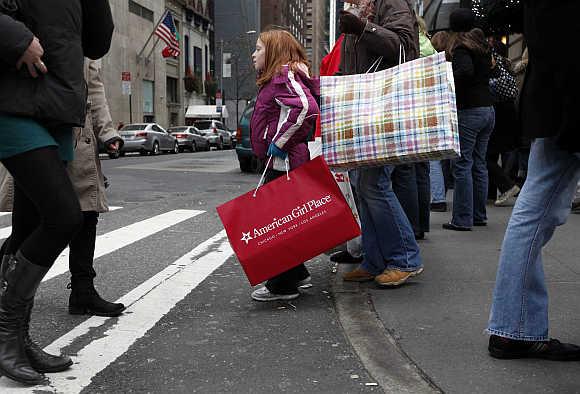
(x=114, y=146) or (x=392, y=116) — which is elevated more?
(x=392, y=116)

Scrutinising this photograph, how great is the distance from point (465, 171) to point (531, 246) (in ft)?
11.8

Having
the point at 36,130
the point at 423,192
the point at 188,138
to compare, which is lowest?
the point at 188,138

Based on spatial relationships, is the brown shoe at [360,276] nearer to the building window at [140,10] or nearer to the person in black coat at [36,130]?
the person in black coat at [36,130]

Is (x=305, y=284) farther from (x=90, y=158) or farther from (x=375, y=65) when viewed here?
(x=90, y=158)

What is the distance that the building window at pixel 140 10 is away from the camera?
46.6 metres

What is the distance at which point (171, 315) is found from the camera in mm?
3758

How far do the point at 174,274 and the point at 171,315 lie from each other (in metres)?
1.12

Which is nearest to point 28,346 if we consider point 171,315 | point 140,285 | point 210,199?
point 171,315

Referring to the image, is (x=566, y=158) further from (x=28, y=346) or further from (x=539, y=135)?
(x=28, y=346)

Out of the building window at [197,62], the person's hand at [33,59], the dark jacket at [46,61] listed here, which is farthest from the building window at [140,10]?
the person's hand at [33,59]

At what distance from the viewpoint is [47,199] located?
103 inches

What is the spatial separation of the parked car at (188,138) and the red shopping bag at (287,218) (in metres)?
33.8

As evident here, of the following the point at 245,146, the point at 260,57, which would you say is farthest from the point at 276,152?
the point at 245,146

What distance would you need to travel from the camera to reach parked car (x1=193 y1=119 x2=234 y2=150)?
43031 millimetres
